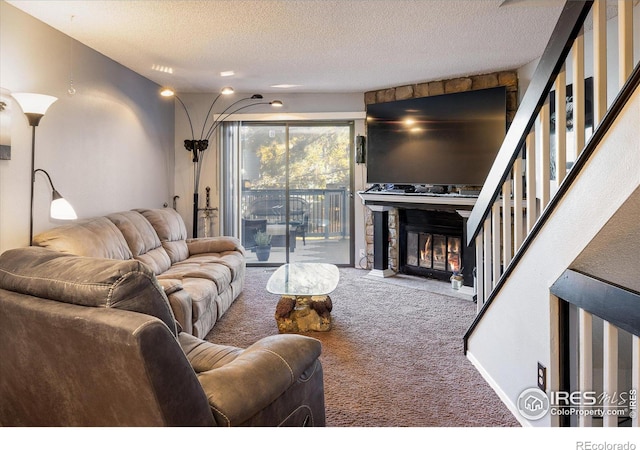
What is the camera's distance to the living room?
2855mm

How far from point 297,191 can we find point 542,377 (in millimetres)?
4432

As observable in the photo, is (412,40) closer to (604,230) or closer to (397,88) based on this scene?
(397,88)

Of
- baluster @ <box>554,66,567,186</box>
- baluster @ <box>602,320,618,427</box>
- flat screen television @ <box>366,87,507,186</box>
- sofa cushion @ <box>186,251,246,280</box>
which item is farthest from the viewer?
flat screen television @ <box>366,87,507,186</box>

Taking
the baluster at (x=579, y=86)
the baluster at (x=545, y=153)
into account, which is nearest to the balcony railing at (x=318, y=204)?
the baluster at (x=545, y=153)

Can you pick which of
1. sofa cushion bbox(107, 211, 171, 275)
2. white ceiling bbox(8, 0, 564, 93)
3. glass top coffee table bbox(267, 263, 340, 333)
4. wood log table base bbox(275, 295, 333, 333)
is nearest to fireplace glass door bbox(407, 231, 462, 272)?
white ceiling bbox(8, 0, 564, 93)

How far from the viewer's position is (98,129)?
3834 mm

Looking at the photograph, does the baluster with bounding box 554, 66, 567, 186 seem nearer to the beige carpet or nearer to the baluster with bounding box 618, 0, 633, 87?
the baluster with bounding box 618, 0, 633, 87

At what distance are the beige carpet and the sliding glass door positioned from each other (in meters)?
1.24

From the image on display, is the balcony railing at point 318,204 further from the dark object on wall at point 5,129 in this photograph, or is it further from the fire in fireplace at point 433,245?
the dark object on wall at point 5,129

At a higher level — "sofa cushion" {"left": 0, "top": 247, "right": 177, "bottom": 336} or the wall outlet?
"sofa cushion" {"left": 0, "top": 247, "right": 177, "bottom": 336}

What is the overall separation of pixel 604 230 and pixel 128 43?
3.66m

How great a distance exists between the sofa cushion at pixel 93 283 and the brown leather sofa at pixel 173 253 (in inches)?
49.4

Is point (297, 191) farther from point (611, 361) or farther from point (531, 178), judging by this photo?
point (611, 361)

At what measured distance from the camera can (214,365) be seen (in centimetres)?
172
